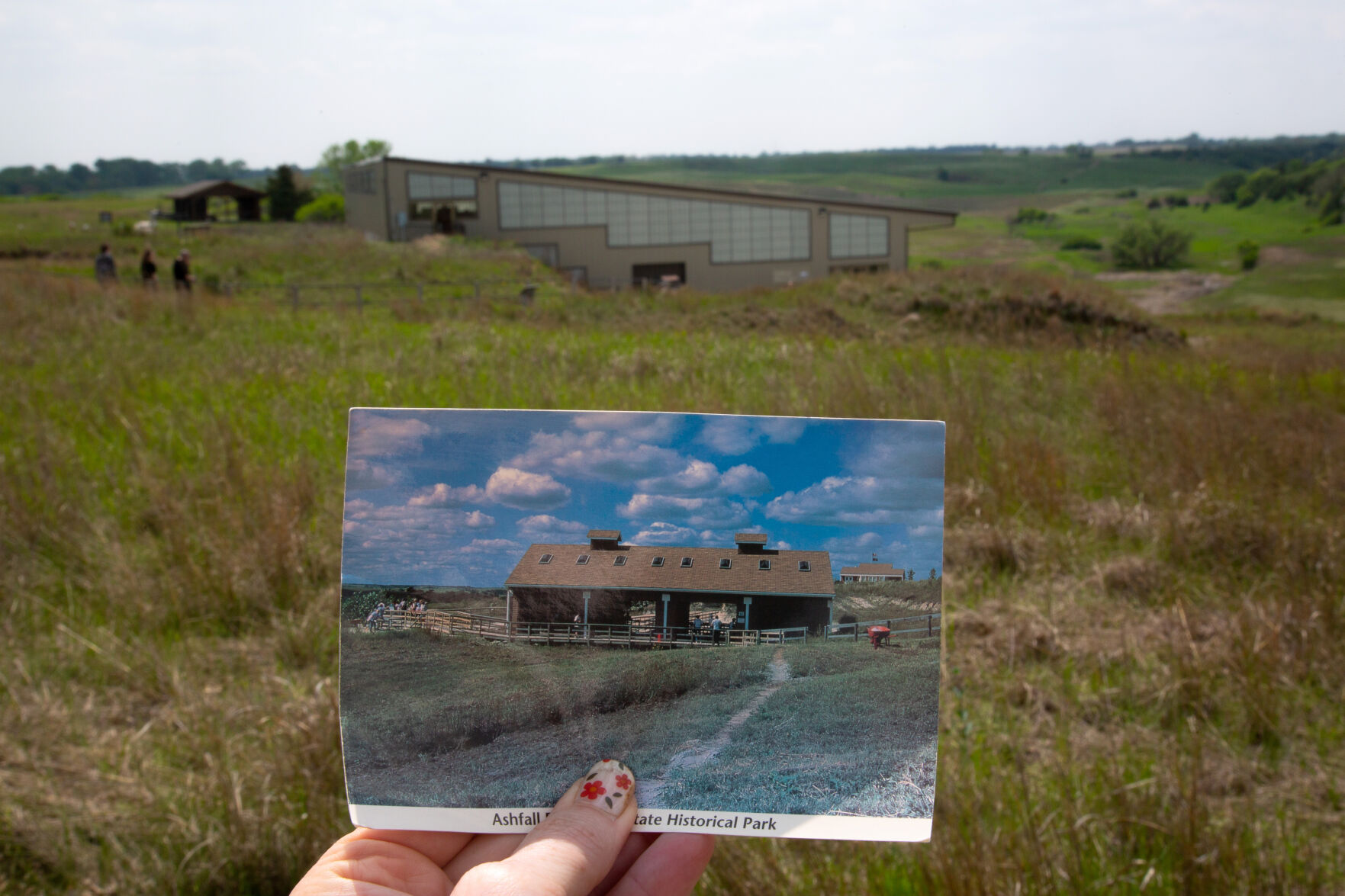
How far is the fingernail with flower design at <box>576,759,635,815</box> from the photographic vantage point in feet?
4.26

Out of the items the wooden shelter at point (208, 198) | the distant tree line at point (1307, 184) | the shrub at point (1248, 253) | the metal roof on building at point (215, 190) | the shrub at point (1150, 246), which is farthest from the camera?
the metal roof on building at point (215, 190)

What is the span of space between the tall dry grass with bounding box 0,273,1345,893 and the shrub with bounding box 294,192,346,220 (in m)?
82.6

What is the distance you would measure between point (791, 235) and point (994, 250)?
1831 cm

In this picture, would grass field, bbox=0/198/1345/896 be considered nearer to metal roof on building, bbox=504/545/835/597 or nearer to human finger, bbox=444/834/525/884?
metal roof on building, bbox=504/545/835/597

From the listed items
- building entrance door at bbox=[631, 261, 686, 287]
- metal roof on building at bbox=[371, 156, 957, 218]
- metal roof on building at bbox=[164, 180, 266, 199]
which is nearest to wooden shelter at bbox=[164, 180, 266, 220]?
metal roof on building at bbox=[164, 180, 266, 199]

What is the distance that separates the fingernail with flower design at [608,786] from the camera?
130 cm

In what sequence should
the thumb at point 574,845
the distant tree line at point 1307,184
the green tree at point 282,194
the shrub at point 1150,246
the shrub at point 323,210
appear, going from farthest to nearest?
the shrub at point 323,210 < the green tree at point 282,194 < the shrub at point 1150,246 < the distant tree line at point 1307,184 < the thumb at point 574,845

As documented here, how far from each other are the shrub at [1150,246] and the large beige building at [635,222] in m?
25.6

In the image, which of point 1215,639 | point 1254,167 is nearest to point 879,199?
point 1254,167

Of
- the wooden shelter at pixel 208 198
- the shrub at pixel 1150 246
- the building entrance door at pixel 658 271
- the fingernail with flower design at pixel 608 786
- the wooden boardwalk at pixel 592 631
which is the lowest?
the fingernail with flower design at pixel 608 786

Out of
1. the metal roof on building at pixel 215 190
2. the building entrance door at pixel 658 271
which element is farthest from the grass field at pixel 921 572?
the metal roof on building at pixel 215 190

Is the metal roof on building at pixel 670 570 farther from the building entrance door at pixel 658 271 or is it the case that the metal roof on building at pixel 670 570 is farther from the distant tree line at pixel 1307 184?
the building entrance door at pixel 658 271

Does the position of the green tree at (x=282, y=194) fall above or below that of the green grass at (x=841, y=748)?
above

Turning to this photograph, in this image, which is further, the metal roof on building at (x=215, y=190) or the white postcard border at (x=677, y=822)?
the metal roof on building at (x=215, y=190)
